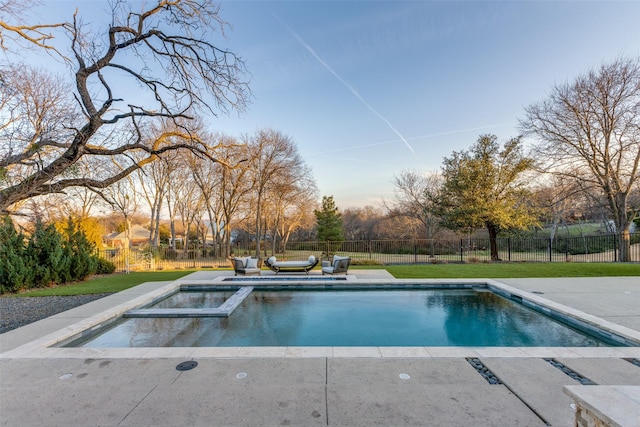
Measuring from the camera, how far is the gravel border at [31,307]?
19.2 ft

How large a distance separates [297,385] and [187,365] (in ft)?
4.66

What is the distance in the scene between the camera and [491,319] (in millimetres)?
6051

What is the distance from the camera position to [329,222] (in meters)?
29.2

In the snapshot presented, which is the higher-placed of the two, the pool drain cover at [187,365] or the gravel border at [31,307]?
the pool drain cover at [187,365]

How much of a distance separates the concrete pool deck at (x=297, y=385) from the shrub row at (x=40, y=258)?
21.6ft

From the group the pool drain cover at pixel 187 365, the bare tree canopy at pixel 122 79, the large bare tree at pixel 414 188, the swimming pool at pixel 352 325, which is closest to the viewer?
the pool drain cover at pixel 187 365

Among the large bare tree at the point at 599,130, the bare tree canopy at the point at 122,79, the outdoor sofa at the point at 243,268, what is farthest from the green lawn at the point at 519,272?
the bare tree canopy at the point at 122,79

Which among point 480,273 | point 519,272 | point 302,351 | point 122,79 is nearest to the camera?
point 302,351

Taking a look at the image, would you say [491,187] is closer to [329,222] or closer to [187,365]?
[187,365]

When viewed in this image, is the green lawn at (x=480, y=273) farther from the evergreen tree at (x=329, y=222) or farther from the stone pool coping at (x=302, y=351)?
the evergreen tree at (x=329, y=222)

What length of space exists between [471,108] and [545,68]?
2.87 metres

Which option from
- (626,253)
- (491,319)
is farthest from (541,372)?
(626,253)

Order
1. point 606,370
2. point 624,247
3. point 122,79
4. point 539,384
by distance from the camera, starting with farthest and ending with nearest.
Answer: point 624,247, point 122,79, point 606,370, point 539,384

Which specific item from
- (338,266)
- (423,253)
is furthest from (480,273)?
(423,253)
